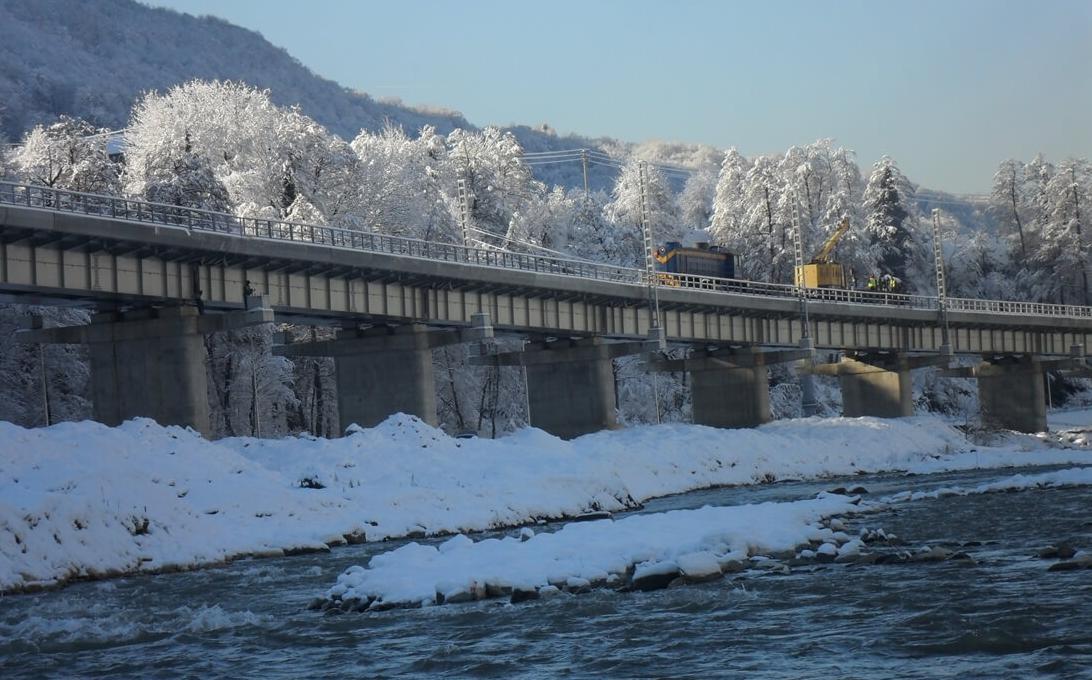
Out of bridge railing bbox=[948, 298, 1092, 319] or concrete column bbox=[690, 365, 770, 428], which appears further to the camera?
bridge railing bbox=[948, 298, 1092, 319]

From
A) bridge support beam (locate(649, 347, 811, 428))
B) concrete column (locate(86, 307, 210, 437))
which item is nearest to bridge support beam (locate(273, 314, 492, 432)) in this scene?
concrete column (locate(86, 307, 210, 437))

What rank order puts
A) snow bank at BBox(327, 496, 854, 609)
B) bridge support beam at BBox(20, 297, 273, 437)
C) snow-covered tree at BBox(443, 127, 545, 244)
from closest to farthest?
1. snow bank at BBox(327, 496, 854, 609)
2. bridge support beam at BBox(20, 297, 273, 437)
3. snow-covered tree at BBox(443, 127, 545, 244)

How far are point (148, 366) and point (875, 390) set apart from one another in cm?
5165

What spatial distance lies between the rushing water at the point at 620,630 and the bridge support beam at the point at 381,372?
32481mm

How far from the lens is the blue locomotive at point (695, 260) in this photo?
96.4 metres

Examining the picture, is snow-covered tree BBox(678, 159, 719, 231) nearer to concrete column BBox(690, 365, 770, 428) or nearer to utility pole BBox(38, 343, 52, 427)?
concrete column BBox(690, 365, 770, 428)

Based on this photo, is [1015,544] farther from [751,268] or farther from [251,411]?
[751,268]

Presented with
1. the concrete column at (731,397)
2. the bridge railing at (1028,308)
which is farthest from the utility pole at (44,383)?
the bridge railing at (1028,308)

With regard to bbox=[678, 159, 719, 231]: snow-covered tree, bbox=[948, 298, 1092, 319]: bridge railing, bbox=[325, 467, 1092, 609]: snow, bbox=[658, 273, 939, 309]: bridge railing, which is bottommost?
bbox=[325, 467, 1092, 609]: snow

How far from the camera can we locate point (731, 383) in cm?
7969

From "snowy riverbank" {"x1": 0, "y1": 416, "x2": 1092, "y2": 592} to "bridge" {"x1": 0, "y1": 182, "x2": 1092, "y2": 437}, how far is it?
320 inches

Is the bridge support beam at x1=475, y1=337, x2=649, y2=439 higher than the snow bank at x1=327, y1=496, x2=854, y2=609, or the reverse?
the bridge support beam at x1=475, y1=337, x2=649, y2=439

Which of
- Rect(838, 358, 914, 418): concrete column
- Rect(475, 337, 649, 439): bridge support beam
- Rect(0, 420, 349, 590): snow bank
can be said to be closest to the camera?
Rect(0, 420, 349, 590): snow bank

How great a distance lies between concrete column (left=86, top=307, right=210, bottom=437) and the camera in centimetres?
4744
